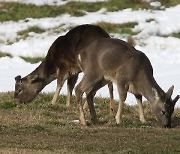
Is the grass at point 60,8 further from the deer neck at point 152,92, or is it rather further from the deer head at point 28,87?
the deer neck at point 152,92

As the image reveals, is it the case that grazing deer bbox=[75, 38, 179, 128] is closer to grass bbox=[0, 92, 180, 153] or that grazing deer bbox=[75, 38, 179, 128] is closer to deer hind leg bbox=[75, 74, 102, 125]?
deer hind leg bbox=[75, 74, 102, 125]

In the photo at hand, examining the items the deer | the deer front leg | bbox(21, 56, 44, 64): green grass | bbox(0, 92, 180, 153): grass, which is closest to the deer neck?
bbox(0, 92, 180, 153): grass

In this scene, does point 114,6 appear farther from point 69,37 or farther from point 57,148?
point 57,148

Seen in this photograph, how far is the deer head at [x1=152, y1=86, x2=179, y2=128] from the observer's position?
683 inches

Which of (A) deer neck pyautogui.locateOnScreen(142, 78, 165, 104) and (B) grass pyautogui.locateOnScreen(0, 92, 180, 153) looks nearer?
(B) grass pyautogui.locateOnScreen(0, 92, 180, 153)

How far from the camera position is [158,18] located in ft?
133

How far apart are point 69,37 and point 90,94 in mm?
2808

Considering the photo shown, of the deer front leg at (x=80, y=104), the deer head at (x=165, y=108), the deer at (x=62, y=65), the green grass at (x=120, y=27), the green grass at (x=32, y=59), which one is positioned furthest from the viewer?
the green grass at (x=120, y=27)

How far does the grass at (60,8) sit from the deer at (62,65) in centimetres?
2055

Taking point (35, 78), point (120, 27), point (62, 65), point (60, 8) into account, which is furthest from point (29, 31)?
point (62, 65)

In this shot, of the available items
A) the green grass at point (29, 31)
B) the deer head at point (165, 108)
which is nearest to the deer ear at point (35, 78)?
the deer head at point (165, 108)

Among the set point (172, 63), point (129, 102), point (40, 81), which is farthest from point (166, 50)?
point (40, 81)

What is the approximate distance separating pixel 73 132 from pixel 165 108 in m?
2.74

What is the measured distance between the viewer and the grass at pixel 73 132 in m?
14.2
